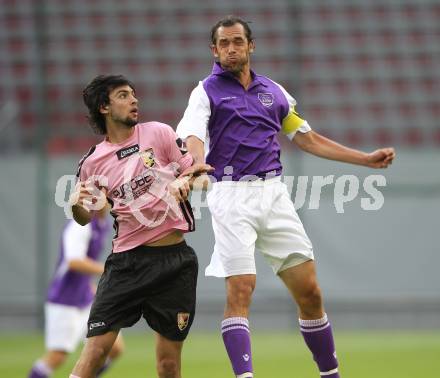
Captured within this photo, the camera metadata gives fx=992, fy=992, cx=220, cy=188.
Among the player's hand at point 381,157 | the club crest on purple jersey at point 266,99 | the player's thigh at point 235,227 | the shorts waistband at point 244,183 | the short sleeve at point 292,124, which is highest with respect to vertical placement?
the club crest on purple jersey at point 266,99

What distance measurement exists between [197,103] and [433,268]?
8.34 m

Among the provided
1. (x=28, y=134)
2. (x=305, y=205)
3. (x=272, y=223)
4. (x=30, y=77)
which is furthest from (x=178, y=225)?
(x=30, y=77)

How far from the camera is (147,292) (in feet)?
18.5

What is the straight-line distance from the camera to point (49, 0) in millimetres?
16500

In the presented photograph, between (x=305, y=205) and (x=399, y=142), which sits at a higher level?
(x=399, y=142)

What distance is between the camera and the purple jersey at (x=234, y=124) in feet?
20.2

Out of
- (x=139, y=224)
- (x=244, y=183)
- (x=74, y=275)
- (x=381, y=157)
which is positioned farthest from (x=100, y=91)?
(x=74, y=275)

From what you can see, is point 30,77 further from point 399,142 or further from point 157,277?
point 157,277

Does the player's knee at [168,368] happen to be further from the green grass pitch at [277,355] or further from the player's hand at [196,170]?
the green grass pitch at [277,355]

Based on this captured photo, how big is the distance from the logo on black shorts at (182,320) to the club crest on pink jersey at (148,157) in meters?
0.87

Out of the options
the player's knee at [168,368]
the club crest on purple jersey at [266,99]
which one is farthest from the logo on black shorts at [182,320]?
the club crest on purple jersey at [266,99]

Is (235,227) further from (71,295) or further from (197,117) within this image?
(71,295)

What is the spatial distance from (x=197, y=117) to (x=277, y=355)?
536 centimetres

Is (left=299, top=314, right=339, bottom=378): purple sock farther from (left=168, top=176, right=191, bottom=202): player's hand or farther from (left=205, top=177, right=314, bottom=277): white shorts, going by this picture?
(left=168, top=176, right=191, bottom=202): player's hand
